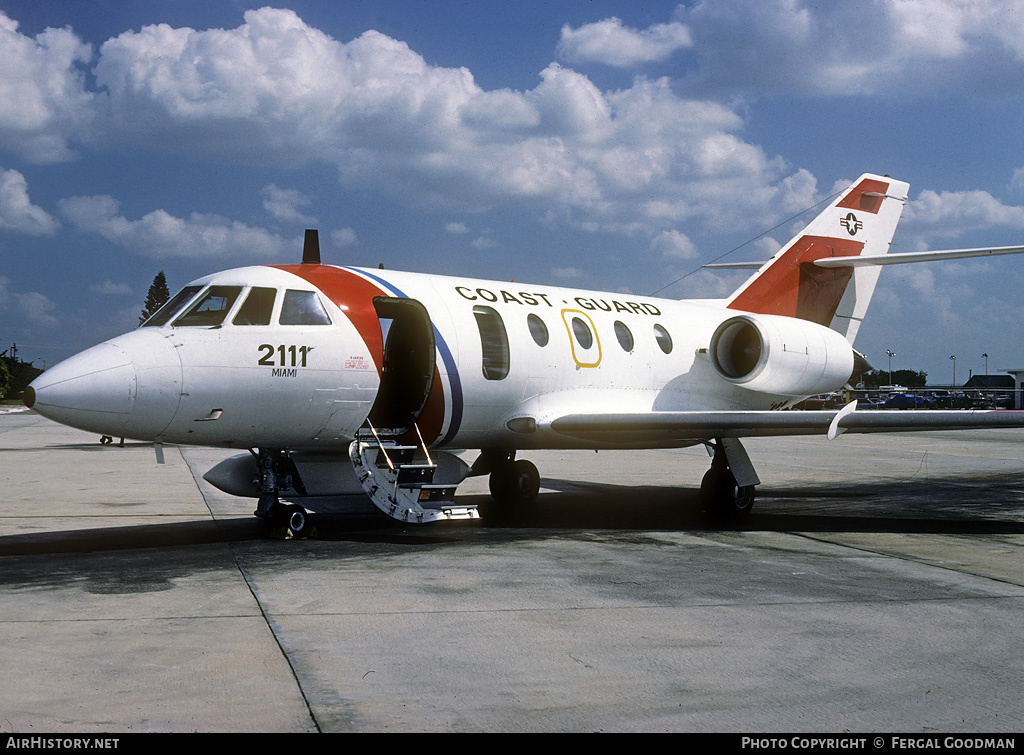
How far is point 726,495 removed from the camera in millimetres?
13531

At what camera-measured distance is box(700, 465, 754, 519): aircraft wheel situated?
44.3 ft

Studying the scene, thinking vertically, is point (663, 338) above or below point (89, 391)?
above

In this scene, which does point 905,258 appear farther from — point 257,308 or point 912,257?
point 257,308

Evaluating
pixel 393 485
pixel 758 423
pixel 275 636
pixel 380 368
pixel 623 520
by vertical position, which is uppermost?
pixel 380 368

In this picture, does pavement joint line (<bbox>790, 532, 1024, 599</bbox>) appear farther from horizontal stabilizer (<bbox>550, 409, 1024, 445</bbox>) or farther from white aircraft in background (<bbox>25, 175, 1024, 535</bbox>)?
white aircraft in background (<bbox>25, 175, 1024, 535</bbox>)

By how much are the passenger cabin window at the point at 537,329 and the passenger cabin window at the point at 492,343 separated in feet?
1.76

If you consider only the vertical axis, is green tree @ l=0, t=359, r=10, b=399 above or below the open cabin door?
below

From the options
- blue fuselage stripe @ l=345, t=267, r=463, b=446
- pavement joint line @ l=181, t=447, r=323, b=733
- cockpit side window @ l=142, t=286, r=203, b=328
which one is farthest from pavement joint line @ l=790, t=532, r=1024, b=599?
cockpit side window @ l=142, t=286, r=203, b=328

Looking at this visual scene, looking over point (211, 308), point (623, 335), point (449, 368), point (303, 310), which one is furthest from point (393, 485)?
point (623, 335)

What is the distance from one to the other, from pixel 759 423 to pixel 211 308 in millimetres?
6674

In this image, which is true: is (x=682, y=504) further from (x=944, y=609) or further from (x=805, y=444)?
(x=805, y=444)

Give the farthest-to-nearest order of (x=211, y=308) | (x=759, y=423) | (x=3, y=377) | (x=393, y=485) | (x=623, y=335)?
(x=3, y=377) < (x=623, y=335) < (x=759, y=423) < (x=393, y=485) < (x=211, y=308)

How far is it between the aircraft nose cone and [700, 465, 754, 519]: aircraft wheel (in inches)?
304

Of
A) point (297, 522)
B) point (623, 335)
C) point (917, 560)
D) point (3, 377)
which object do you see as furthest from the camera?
point (3, 377)
